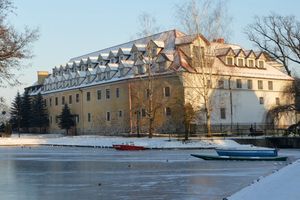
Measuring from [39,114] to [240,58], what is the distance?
3693 centimetres

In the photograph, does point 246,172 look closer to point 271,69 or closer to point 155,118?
point 155,118

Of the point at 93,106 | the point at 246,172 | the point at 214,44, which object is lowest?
the point at 246,172

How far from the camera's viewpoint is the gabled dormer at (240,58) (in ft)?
232

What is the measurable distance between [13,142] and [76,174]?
1749 inches

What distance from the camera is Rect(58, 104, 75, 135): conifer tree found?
266 feet

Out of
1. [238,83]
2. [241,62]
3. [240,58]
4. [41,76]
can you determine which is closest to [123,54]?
[240,58]

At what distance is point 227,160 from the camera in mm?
31000

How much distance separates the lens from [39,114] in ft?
288

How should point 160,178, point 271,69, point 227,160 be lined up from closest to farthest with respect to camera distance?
point 160,178, point 227,160, point 271,69


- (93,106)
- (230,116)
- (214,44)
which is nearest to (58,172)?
(214,44)

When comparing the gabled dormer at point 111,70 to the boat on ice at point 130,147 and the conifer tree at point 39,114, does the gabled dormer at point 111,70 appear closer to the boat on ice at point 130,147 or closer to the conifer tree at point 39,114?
the conifer tree at point 39,114

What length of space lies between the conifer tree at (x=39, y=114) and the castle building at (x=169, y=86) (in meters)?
2.42

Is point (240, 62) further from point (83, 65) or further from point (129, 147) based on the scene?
point (129, 147)

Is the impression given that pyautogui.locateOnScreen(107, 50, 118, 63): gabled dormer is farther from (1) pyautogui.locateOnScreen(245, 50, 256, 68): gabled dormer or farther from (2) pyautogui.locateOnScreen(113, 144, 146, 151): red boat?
(2) pyautogui.locateOnScreen(113, 144, 146, 151): red boat
